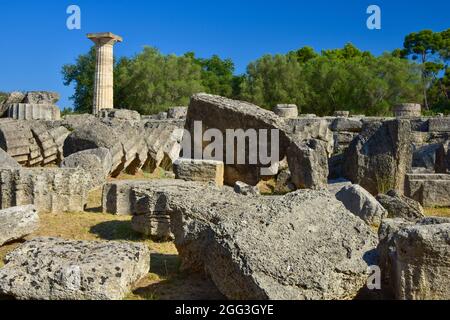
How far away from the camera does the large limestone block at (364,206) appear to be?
7.17 meters

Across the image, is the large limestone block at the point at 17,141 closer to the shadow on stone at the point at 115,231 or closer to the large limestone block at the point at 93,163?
the large limestone block at the point at 93,163

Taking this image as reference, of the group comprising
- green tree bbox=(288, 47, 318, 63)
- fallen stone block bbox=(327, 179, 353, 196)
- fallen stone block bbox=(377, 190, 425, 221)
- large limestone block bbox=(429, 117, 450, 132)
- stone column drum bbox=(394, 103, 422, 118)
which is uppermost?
green tree bbox=(288, 47, 318, 63)

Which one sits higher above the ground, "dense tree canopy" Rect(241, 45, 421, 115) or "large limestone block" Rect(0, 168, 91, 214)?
"dense tree canopy" Rect(241, 45, 421, 115)

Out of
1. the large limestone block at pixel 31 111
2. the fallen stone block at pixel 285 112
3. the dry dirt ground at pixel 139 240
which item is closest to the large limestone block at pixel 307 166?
the dry dirt ground at pixel 139 240

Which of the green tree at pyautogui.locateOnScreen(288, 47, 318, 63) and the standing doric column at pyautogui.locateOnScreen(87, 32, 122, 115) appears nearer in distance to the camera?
the standing doric column at pyautogui.locateOnScreen(87, 32, 122, 115)

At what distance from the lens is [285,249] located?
3.91 m

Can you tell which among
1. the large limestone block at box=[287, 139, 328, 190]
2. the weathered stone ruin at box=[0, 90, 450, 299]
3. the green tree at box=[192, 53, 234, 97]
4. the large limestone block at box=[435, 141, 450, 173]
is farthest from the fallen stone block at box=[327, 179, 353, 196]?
the green tree at box=[192, 53, 234, 97]

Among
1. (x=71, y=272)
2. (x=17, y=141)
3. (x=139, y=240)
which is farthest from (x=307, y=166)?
(x=17, y=141)

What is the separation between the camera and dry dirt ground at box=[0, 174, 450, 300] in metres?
4.34

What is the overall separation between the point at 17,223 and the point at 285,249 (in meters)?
3.09

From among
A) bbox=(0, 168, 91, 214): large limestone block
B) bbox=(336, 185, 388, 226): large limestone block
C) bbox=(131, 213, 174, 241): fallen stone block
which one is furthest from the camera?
bbox=(336, 185, 388, 226): large limestone block

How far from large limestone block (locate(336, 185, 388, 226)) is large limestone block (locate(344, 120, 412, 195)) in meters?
2.05

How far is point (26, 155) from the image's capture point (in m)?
11.6

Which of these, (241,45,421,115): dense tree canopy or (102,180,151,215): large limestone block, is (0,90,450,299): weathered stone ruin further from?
(241,45,421,115): dense tree canopy
